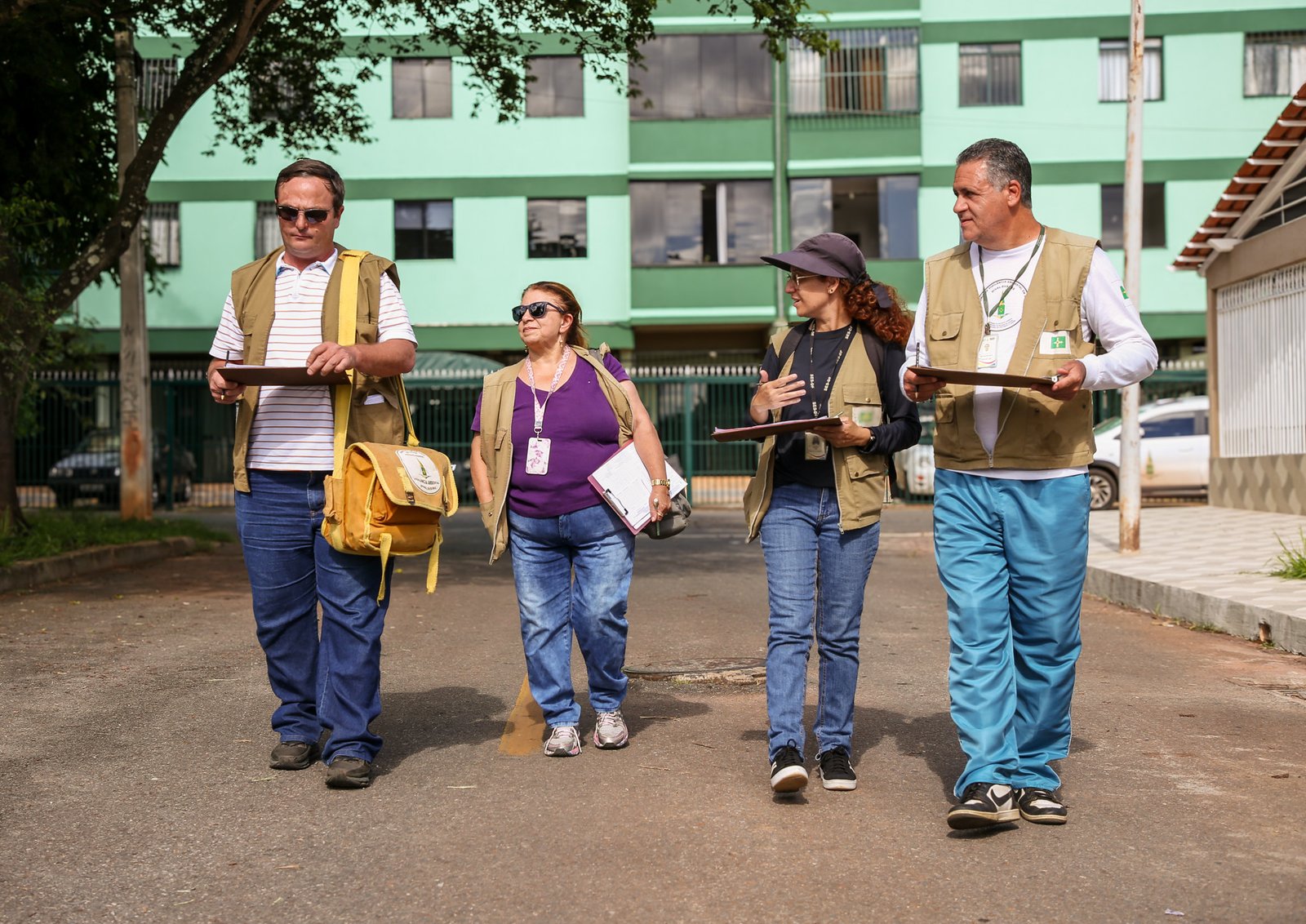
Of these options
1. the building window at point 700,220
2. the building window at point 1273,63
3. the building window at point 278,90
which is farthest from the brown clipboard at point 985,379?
the building window at point 1273,63

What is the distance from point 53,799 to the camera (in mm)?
5078

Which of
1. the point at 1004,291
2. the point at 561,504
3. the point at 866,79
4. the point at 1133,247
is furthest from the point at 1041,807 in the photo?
the point at 866,79

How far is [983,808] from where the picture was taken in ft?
14.7

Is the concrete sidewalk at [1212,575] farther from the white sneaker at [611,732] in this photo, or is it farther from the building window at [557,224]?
the building window at [557,224]

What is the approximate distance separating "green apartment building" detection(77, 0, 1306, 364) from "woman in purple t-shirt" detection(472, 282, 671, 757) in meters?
26.0

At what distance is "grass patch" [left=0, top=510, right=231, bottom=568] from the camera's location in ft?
42.7

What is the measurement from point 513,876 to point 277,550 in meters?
1.77

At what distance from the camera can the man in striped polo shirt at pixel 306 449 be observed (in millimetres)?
5312

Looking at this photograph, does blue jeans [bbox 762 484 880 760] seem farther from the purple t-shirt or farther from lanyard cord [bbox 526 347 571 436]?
lanyard cord [bbox 526 347 571 436]

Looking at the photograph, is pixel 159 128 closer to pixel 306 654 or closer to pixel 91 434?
pixel 306 654

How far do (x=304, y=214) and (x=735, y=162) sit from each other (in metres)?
27.7

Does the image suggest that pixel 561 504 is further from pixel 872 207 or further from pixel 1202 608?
pixel 872 207

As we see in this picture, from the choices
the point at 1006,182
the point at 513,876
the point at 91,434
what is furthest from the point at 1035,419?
the point at 91,434

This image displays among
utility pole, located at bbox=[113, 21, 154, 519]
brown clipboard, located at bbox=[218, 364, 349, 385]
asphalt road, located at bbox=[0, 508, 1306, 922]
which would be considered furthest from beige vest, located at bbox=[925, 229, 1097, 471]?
utility pole, located at bbox=[113, 21, 154, 519]
